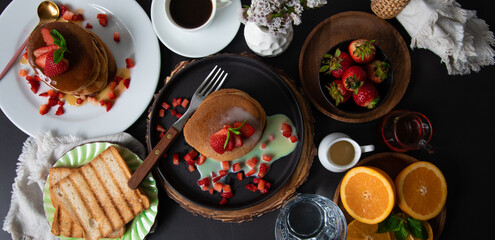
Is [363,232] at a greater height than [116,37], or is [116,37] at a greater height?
[116,37]

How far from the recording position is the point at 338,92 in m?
1.74

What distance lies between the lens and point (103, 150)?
Answer: 1810 millimetres

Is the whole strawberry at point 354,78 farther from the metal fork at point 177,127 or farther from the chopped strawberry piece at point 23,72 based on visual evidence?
the chopped strawberry piece at point 23,72

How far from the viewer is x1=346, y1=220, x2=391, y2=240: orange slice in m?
1.75

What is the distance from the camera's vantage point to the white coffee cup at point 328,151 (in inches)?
66.6

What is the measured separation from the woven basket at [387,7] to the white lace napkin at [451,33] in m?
0.08

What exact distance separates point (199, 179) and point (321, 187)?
747 mm

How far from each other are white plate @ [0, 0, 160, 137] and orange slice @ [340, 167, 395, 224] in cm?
128

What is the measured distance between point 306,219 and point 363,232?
1.14 ft

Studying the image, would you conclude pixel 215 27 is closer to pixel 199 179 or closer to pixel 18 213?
pixel 199 179

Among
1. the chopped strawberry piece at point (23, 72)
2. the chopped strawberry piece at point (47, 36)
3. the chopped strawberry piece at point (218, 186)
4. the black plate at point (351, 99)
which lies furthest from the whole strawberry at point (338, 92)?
the chopped strawberry piece at point (23, 72)

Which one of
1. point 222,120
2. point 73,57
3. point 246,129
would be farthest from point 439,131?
point 73,57

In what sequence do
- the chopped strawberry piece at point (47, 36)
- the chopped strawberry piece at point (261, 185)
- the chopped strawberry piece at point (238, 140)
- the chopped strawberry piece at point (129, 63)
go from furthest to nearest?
the chopped strawberry piece at point (129, 63)
the chopped strawberry piece at point (261, 185)
the chopped strawberry piece at point (47, 36)
the chopped strawberry piece at point (238, 140)

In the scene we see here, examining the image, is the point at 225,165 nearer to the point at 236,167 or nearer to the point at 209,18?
the point at 236,167
